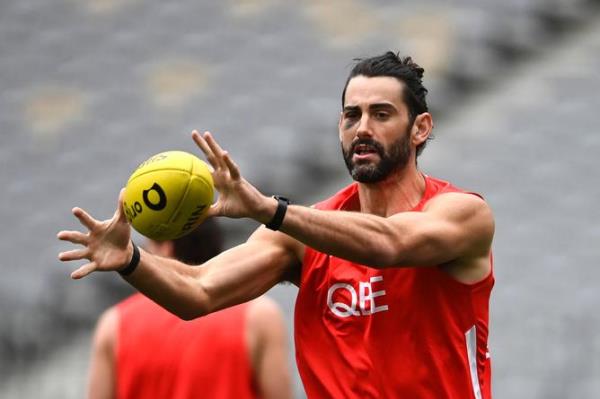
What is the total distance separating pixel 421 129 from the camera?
490 centimetres

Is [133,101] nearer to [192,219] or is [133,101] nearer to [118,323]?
[118,323]

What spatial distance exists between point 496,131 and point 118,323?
628cm

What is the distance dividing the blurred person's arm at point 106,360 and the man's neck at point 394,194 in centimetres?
117

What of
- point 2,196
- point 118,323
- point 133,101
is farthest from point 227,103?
point 118,323

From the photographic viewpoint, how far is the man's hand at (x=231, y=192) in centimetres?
383

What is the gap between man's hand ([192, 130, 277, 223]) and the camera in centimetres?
383

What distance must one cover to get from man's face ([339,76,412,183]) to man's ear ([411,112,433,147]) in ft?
0.19

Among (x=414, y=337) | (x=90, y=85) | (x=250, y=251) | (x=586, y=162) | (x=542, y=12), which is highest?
(x=542, y=12)

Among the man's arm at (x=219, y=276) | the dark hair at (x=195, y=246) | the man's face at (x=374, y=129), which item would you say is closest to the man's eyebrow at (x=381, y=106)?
the man's face at (x=374, y=129)

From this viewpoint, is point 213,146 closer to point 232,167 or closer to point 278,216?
point 232,167

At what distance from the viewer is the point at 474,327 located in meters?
4.61

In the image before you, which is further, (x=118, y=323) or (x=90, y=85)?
(x=90, y=85)

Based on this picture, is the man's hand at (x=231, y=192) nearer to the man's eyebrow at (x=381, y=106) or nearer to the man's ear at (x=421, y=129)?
the man's eyebrow at (x=381, y=106)

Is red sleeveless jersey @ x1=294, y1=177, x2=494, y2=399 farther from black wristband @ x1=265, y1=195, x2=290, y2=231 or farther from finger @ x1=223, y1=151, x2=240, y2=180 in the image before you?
finger @ x1=223, y1=151, x2=240, y2=180
